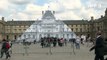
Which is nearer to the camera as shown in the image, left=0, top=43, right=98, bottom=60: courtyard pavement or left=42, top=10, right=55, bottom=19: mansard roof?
left=0, top=43, right=98, bottom=60: courtyard pavement

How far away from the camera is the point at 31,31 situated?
429ft

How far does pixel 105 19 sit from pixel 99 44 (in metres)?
141

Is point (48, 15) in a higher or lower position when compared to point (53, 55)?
higher

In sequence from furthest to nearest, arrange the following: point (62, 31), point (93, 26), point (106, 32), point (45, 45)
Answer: point (93, 26) → point (106, 32) → point (62, 31) → point (45, 45)

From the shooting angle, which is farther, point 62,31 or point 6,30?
point 6,30

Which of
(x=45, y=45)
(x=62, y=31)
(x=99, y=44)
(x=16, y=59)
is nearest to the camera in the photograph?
(x=99, y=44)

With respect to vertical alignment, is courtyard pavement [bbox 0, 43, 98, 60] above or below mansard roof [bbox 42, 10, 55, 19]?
below

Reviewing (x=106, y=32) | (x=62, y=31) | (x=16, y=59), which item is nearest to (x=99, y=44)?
(x=16, y=59)

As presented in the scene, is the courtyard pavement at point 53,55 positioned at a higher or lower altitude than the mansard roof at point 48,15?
lower

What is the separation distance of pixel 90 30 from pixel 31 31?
72423 mm

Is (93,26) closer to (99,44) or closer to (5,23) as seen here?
(5,23)

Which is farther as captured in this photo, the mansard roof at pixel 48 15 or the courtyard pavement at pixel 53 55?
the mansard roof at pixel 48 15

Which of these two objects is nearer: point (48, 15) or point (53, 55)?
point (53, 55)

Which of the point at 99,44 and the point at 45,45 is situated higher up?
the point at 99,44
